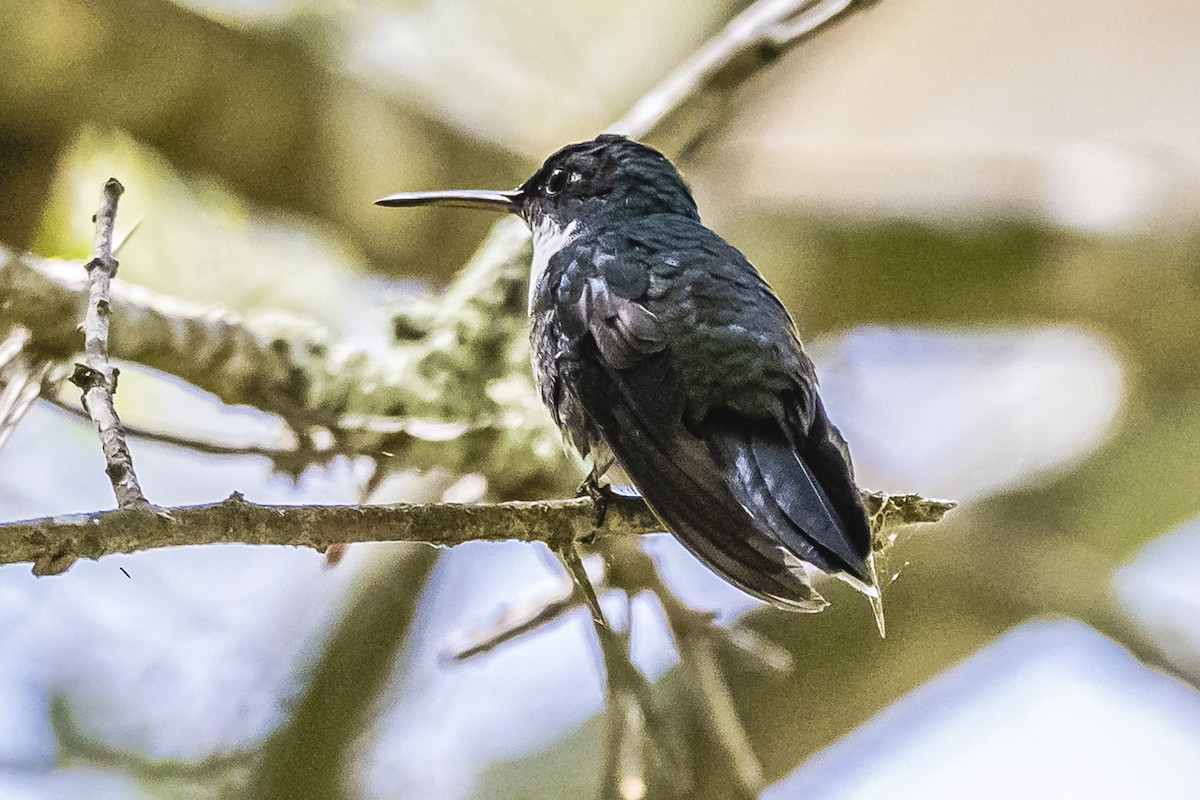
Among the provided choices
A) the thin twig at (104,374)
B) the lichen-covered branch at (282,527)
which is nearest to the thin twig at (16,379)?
the thin twig at (104,374)

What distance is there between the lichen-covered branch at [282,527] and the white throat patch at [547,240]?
2.77 feet

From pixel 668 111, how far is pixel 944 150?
1115 millimetres

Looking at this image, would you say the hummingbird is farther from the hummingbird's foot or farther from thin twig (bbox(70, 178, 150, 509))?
thin twig (bbox(70, 178, 150, 509))

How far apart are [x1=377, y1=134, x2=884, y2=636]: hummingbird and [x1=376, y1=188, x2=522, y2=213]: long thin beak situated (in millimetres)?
309

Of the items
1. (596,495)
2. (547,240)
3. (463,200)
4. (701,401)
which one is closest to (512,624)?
(596,495)

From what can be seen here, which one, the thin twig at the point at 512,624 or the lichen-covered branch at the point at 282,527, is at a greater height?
the thin twig at the point at 512,624

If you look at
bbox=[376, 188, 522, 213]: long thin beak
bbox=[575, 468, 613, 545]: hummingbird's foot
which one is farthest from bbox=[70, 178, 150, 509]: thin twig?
bbox=[376, 188, 522, 213]: long thin beak

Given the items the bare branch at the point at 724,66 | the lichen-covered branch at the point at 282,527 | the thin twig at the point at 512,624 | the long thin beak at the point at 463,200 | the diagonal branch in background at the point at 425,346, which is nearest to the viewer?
the lichen-covered branch at the point at 282,527

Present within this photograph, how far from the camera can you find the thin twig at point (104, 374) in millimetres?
1403

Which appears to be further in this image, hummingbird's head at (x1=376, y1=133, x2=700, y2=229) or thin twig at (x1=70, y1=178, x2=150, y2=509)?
hummingbird's head at (x1=376, y1=133, x2=700, y2=229)

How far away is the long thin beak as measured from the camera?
115 inches

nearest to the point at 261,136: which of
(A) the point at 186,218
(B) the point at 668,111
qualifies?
(A) the point at 186,218

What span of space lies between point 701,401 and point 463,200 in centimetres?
108

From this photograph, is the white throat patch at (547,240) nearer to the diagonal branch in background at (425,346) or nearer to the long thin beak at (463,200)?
the long thin beak at (463,200)
